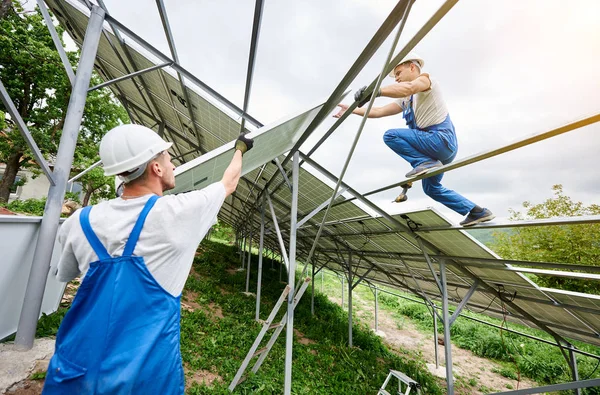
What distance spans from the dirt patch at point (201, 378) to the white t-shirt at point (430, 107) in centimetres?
557


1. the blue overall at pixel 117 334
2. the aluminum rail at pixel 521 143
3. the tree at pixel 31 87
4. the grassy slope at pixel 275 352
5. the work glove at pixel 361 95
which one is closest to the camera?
the blue overall at pixel 117 334

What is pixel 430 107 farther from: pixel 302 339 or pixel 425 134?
pixel 302 339

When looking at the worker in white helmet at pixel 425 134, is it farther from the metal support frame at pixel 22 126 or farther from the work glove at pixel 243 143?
the metal support frame at pixel 22 126

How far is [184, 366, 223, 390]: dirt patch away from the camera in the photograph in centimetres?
487

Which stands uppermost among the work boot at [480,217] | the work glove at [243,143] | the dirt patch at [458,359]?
the work glove at [243,143]

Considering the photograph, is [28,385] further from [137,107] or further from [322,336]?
[322,336]

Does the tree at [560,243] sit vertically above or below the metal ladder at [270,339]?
above

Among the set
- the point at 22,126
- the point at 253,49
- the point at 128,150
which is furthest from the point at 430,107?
the point at 22,126

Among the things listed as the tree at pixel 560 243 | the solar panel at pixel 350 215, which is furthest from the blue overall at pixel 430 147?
the tree at pixel 560 243

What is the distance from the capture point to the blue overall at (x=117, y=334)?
108 cm

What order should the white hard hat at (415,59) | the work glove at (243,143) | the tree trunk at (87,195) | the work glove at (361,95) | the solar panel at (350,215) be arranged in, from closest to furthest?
the work glove at (243,143), the work glove at (361,95), the white hard hat at (415,59), the solar panel at (350,215), the tree trunk at (87,195)

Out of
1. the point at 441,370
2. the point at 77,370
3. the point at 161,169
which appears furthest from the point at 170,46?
the point at 441,370

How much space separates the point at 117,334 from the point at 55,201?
3.18 m

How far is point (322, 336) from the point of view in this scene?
9898 mm
